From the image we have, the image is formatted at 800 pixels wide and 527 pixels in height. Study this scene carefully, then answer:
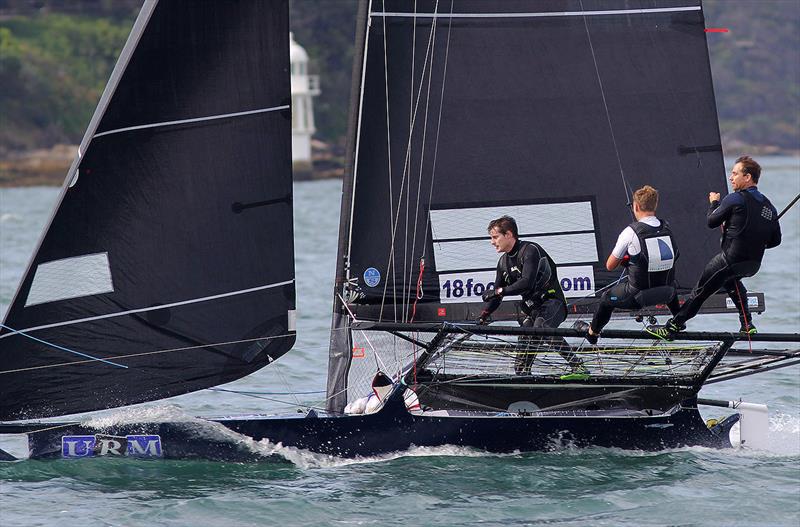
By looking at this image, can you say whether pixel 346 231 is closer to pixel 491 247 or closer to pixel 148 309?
pixel 491 247

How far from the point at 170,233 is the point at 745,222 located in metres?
3.96

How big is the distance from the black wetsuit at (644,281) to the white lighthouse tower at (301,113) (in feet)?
205

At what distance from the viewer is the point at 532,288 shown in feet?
32.0

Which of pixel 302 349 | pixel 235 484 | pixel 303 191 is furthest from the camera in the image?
pixel 303 191

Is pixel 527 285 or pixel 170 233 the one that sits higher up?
pixel 170 233

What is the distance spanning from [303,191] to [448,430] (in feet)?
172

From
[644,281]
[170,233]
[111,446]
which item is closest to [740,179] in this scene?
[644,281]

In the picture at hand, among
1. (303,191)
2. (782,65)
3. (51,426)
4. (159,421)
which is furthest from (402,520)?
(782,65)

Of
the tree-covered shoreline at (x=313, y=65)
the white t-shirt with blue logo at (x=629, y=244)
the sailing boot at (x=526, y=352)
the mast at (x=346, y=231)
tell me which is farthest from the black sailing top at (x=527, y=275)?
the tree-covered shoreline at (x=313, y=65)

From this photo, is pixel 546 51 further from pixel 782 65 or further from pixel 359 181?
pixel 782 65

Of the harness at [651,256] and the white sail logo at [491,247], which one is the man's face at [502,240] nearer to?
the white sail logo at [491,247]

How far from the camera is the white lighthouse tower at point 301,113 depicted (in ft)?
238

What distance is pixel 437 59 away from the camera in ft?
33.9

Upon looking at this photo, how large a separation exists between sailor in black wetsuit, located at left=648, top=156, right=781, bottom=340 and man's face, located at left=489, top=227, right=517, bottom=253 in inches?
47.2
